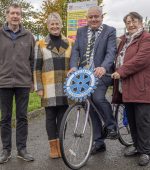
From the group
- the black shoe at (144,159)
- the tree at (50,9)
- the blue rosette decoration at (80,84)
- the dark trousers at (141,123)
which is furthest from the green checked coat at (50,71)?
the tree at (50,9)

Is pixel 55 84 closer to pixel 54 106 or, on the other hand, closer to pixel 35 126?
pixel 54 106

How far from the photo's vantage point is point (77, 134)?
227 inches

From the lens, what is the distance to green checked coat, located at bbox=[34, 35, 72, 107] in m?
6.07

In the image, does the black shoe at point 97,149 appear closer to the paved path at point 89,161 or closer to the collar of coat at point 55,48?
the paved path at point 89,161

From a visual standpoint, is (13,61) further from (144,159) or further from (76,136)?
(144,159)

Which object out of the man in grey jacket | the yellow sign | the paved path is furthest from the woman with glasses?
the yellow sign

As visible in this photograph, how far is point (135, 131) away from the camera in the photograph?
619 cm

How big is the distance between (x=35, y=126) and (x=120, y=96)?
9.69ft

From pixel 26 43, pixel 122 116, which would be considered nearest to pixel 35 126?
pixel 122 116

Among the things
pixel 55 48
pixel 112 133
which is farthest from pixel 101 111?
pixel 55 48

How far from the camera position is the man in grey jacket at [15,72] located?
5.93 meters

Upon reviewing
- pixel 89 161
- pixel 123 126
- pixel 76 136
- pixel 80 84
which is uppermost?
pixel 80 84

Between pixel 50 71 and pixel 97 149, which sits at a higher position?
pixel 50 71

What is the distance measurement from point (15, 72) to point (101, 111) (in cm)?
131
